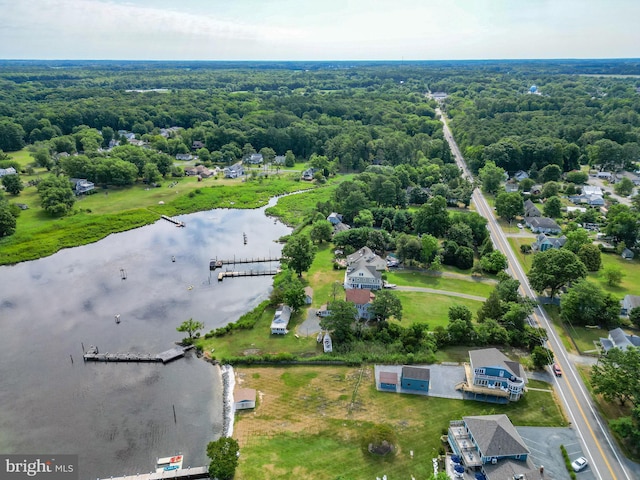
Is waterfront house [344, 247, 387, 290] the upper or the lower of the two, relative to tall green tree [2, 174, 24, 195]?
lower

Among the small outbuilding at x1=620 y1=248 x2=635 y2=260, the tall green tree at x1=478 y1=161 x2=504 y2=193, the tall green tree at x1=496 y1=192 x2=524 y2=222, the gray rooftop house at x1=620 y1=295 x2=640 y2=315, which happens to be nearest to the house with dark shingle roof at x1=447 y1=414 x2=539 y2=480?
the gray rooftop house at x1=620 y1=295 x2=640 y2=315

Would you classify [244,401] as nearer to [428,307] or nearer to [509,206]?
[428,307]

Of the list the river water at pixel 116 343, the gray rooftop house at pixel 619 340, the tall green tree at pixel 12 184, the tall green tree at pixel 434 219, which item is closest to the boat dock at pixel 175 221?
Result: the river water at pixel 116 343

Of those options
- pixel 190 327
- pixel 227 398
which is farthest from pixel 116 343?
pixel 227 398

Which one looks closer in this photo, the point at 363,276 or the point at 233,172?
the point at 363,276

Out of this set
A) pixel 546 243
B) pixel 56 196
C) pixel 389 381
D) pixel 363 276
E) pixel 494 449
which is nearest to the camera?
pixel 494 449

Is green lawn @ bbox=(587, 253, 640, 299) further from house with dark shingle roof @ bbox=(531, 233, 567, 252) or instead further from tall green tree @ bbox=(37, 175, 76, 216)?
tall green tree @ bbox=(37, 175, 76, 216)

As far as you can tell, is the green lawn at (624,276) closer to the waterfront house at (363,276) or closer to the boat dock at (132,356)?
the waterfront house at (363,276)
